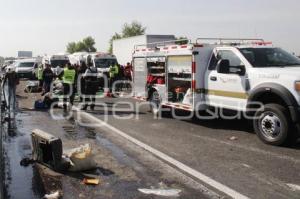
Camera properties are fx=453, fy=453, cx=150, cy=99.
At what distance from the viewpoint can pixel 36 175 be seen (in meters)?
6.86

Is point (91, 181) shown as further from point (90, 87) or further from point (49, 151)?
point (90, 87)

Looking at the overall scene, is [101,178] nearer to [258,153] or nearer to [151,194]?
[151,194]

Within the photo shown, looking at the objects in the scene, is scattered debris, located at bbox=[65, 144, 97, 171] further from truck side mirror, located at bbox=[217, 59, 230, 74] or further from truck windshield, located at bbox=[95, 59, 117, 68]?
truck windshield, located at bbox=[95, 59, 117, 68]

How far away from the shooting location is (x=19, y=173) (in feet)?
22.9

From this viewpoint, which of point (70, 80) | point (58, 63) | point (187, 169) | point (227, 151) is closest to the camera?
point (187, 169)

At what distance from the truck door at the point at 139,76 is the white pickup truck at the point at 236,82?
0.72 metres

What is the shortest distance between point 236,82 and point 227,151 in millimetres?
2038

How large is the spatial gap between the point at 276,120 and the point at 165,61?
4577 millimetres

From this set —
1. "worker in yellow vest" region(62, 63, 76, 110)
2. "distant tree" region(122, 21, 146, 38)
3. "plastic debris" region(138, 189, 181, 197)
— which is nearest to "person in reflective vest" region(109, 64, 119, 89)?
"worker in yellow vest" region(62, 63, 76, 110)

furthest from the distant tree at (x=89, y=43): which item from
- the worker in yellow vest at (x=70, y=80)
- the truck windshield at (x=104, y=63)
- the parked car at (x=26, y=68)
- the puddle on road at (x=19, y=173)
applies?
the puddle on road at (x=19, y=173)

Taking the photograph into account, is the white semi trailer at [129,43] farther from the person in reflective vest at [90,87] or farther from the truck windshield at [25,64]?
the person in reflective vest at [90,87]

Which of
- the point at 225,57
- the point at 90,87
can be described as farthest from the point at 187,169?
the point at 90,87

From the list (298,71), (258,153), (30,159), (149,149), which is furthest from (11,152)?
(298,71)

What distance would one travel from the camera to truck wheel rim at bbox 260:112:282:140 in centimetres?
881
